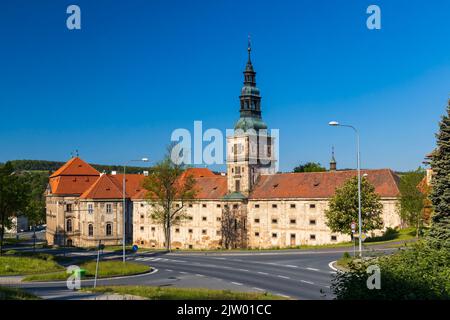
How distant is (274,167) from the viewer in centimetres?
8000

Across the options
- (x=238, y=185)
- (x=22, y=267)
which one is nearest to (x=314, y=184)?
(x=238, y=185)

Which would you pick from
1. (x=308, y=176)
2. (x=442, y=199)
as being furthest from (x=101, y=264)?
(x=308, y=176)

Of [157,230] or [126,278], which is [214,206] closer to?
[157,230]

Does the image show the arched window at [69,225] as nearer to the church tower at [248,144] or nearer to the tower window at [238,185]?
the church tower at [248,144]

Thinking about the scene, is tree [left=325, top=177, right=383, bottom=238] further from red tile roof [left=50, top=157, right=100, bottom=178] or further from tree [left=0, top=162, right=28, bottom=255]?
red tile roof [left=50, top=157, right=100, bottom=178]

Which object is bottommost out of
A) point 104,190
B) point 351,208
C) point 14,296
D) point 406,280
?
point 14,296

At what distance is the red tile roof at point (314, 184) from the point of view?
209 ft

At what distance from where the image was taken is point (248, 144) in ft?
250

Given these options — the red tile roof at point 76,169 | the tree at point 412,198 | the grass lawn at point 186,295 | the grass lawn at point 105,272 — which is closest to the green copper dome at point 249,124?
the tree at point 412,198

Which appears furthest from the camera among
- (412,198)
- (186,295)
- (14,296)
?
(412,198)

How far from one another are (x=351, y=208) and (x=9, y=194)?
3899cm

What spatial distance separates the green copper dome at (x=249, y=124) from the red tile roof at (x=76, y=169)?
3721 centimetres

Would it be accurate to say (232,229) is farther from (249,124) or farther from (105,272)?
(105,272)
